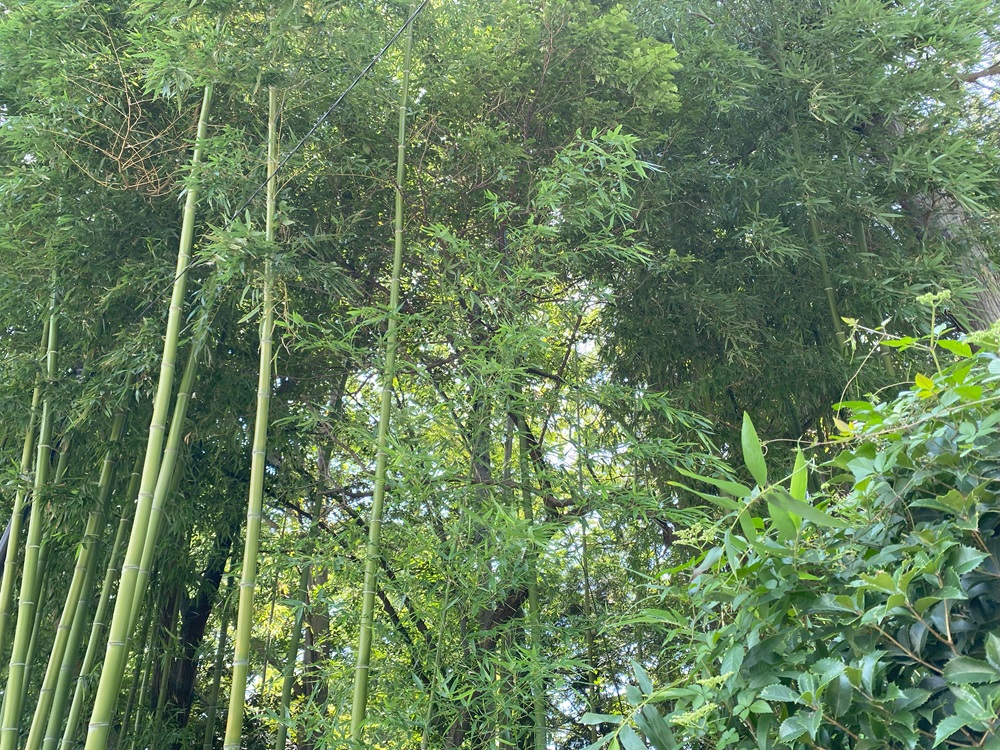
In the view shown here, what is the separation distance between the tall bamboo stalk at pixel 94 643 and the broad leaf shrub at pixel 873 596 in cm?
226

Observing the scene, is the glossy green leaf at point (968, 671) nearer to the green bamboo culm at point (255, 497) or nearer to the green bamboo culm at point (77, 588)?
the green bamboo culm at point (255, 497)

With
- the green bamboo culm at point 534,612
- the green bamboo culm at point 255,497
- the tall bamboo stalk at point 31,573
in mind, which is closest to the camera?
the green bamboo culm at point 255,497

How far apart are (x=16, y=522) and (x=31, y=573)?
0.26 metres

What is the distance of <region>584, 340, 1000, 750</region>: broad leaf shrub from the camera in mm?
915

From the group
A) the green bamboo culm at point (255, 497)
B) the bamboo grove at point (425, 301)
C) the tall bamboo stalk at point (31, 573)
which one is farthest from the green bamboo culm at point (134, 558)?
the tall bamboo stalk at point (31, 573)

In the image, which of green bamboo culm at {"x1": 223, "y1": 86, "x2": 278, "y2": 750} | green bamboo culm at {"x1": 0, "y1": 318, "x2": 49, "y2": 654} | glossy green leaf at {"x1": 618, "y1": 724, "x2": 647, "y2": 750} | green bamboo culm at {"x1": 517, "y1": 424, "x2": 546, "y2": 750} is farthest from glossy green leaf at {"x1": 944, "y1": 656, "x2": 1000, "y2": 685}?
green bamboo culm at {"x1": 0, "y1": 318, "x2": 49, "y2": 654}

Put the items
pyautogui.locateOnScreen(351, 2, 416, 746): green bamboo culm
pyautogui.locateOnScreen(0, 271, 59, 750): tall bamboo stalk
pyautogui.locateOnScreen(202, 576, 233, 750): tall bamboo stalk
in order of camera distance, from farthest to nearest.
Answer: pyautogui.locateOnScreen(202, 576, 233, 750): tall bamboo stalk → pyautogui.locateOnScreen(0, 271, 59, 750): tall bamboo stalk → pyautogui.locateOnScreen(351, 2, 416, 746): green bamboo culm

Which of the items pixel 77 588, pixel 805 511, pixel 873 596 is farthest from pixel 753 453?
pixel 77 588

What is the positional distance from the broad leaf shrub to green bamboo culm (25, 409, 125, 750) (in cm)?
224

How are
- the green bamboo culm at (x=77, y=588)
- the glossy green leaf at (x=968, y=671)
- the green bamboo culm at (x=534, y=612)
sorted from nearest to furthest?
1. the glossy green leaf at (x=968, y=671)
2. the green bamboo culm at (x=534, y=612)
3. the green bamboo culm at (x=77, y=588)

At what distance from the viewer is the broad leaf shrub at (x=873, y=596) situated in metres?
0.92

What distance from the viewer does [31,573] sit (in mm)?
2570

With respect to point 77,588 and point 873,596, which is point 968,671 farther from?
point 77,588

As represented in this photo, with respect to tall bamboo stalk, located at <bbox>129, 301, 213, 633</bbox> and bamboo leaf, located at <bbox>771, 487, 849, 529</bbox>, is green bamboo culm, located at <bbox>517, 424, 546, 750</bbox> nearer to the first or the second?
tall bamboo stalk, located at <bbox>129, 301, 213, 633</bbox>
